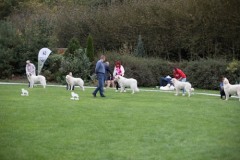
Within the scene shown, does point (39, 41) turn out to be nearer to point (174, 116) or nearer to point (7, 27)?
point (7, 27)

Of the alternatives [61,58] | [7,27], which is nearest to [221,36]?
[61,58]

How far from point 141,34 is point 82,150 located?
1318 inches

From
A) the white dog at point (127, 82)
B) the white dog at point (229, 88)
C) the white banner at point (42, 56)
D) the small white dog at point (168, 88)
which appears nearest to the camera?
the white dog at point (229, 88)

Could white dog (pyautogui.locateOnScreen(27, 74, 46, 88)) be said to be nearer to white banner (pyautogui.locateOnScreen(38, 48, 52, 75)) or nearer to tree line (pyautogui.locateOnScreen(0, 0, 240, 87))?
white banner (pyautogui.locateOnScreen(38, 48, 52, 75))

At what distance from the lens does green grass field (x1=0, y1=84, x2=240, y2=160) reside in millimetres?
9984

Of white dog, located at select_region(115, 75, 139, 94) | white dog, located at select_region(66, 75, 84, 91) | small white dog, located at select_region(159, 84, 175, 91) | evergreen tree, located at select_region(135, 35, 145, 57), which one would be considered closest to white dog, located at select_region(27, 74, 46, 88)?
white dog, located at select_region(66, 75, 84, 91)

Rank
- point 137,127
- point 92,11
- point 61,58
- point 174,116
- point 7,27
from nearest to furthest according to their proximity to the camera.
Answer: point 137,127 → point 174,116 → point 61,58 → point 7,27 → point 92,11

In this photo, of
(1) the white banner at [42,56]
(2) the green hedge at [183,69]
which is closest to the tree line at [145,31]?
(2) the green hedge at [183,69]

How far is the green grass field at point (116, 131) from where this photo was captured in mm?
9984

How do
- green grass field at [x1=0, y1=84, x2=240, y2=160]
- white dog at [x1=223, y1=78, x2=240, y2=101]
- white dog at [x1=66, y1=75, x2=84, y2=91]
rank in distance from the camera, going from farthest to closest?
white dog at [x1=66, y1=75, x2=84, y2=91] < white dog at [x1=223, y1=78, x2=240, y2=101] < green grass field at [x1=0, y1=84, x2=240, y2=160]

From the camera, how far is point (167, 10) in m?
41.7

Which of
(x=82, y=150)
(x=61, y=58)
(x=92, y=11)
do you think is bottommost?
(x=82, y=150)

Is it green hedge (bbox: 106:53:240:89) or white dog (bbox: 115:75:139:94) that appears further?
green hedge (bbox: 106:53:240:89)

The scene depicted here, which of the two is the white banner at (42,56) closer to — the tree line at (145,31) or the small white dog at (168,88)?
the tree line at (145,31)
